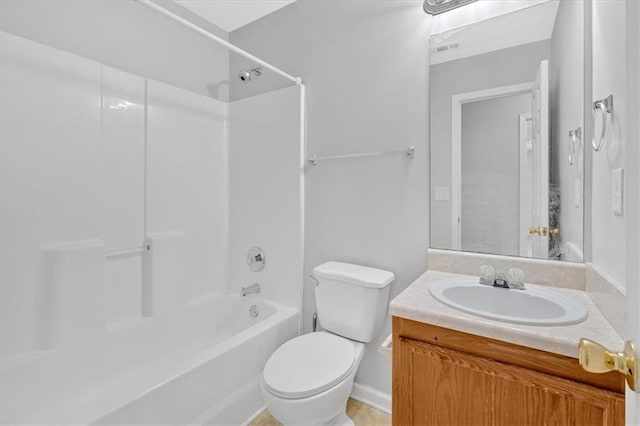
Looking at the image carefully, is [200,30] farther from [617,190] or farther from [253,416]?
[253,416]

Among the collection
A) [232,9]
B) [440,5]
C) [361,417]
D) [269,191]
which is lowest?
[361,417]

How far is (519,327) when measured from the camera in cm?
86

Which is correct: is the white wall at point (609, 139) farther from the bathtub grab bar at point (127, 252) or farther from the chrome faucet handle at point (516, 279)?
the bathtub grab bar at point (127, 252)

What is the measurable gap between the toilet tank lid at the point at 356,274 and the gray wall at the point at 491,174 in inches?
16.8

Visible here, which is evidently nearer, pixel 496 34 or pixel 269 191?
pixel 496 34

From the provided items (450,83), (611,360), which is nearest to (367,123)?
(450,83)

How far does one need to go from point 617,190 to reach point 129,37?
254cm

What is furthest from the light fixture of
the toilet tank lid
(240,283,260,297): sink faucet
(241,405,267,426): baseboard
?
(241,405,267,426): baseboard

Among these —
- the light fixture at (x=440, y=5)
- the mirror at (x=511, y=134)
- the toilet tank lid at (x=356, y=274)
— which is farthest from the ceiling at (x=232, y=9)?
the toilet tank lid at (x=356, y=274)

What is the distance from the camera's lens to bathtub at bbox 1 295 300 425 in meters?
1.17

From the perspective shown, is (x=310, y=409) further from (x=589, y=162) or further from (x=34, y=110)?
(x=34, y=110)

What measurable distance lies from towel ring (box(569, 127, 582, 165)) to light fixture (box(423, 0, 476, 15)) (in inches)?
30.0

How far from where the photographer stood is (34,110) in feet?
4.91

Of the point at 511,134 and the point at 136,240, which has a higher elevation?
the point at 511,134
